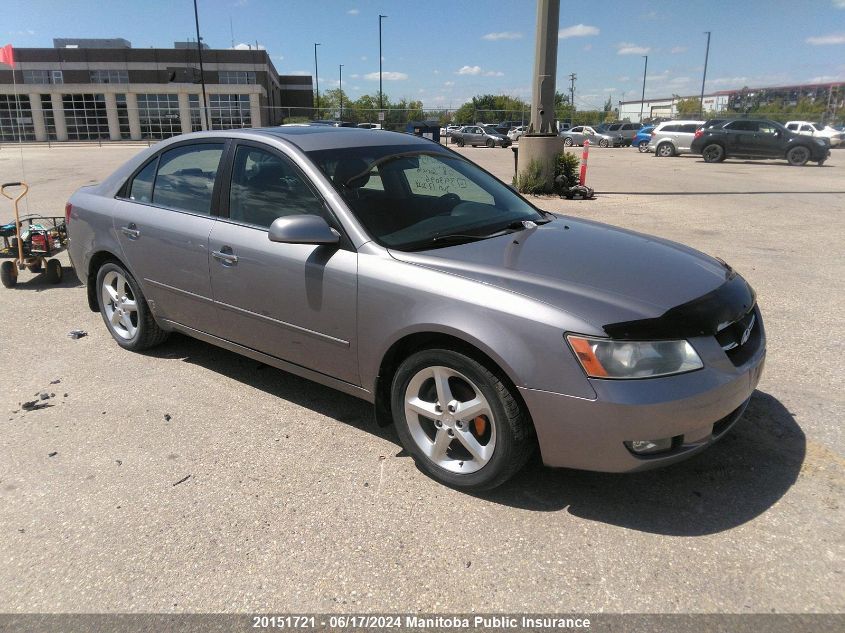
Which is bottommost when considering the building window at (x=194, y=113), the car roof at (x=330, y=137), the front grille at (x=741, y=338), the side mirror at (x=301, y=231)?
the front grille at (x=741, y=338)

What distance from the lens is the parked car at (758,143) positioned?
2427cm

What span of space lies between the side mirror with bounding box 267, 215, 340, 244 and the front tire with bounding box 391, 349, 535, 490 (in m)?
0.76

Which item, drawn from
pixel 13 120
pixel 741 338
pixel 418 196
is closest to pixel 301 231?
pixel 418 196

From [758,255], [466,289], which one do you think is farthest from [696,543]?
[758,255]

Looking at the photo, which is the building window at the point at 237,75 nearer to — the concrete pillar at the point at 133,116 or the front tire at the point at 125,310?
the concrete pillar at the point at 133,116

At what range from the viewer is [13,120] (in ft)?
188

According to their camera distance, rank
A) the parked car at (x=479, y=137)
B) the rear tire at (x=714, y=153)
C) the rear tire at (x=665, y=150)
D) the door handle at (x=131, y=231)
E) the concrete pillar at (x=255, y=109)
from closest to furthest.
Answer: the door handle at (x=131, y=231), the rear tire at (x=714, y=153), the rear tire at (x=665, y=150), the parked car at (x=479, y=137), the concrete pillar at (x=255, y=109)

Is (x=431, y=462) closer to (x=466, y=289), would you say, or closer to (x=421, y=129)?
(x=466, y=289)

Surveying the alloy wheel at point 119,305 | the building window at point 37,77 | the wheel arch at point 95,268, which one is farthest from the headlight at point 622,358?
the building window at point 37,77

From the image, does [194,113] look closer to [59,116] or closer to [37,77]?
[59,116]

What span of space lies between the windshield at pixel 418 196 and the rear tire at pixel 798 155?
2487cm

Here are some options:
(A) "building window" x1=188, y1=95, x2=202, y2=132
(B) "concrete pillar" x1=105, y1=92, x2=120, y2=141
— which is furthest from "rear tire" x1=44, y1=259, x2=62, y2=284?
(B) "concrete pillar" x1=105, y1=92, x2=120, y2=141

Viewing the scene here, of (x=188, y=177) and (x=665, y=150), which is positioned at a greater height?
(x=188, y=177)

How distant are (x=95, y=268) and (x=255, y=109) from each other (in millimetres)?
57672
